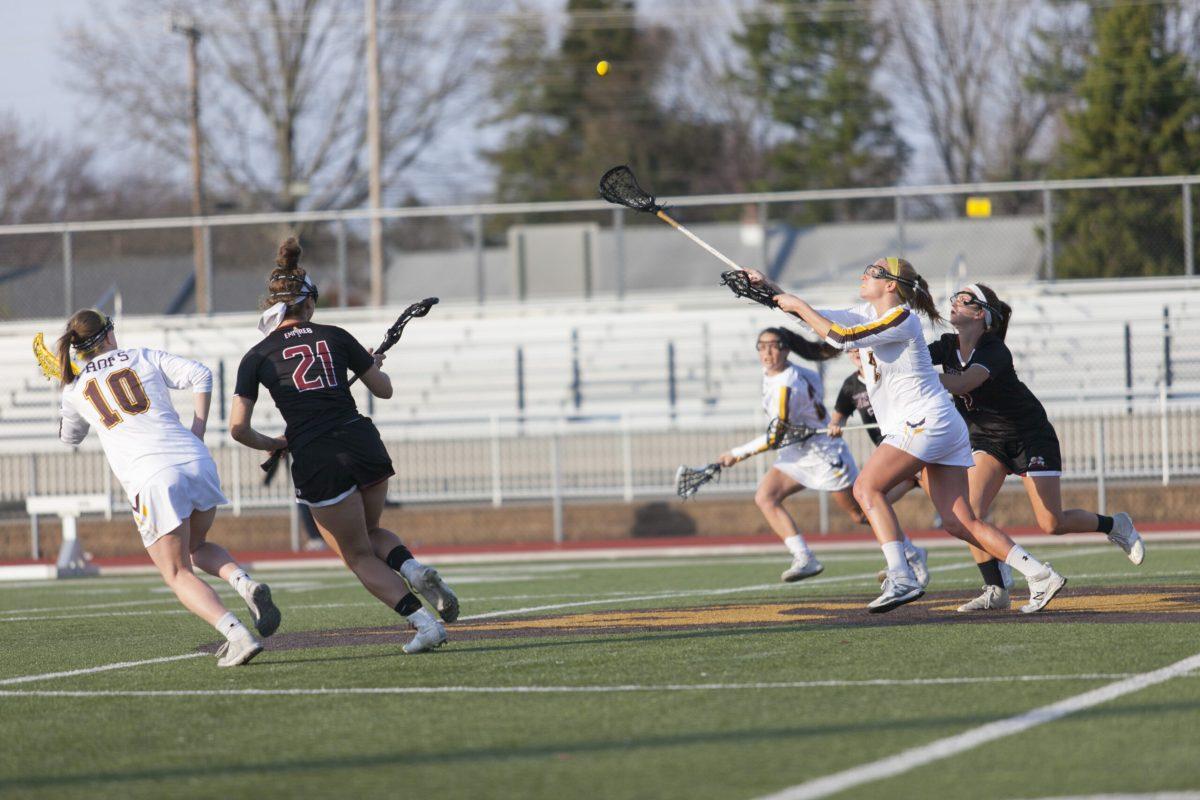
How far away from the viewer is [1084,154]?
3619 centimetres

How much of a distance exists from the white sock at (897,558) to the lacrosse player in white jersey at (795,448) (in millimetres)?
2981

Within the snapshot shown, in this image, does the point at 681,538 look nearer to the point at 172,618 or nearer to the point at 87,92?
the point at 172,618

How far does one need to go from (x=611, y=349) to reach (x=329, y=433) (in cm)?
1748

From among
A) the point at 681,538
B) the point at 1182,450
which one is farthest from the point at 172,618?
the point at 1182,450

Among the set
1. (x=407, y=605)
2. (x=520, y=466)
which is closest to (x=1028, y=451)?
(x=407, y=605)

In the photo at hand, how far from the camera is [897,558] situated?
888cm

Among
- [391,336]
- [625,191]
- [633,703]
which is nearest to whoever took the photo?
[633,703]

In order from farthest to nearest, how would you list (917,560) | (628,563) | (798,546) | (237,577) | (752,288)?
(628,563)
(798,546)
(917,560)
(752,288)
(237,577)

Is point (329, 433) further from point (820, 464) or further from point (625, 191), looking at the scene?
point (820, 464)

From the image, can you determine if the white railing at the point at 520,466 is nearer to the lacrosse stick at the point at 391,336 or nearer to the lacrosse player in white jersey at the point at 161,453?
the lacrosse stick at the point at 391,336

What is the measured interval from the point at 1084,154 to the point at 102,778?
3404cm

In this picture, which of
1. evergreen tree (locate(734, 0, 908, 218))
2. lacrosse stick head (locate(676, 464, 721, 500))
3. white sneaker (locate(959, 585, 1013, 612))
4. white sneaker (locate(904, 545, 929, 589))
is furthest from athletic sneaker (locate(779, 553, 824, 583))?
evergreen tree (locate(734, 0, 908, 218))

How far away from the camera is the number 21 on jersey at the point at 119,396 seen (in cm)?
822

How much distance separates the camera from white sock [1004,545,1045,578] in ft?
28.9
